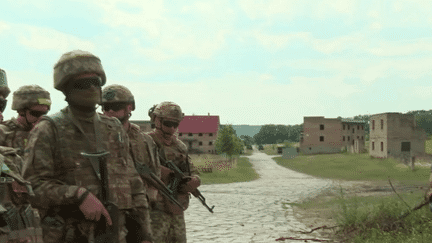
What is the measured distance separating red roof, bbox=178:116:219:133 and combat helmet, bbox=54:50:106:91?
193ft

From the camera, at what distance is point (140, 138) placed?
152 inches

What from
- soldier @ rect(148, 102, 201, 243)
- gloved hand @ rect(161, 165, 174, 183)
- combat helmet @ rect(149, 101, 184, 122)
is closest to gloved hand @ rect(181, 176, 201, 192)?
soldier @ rect(148, 102, 201, 243)

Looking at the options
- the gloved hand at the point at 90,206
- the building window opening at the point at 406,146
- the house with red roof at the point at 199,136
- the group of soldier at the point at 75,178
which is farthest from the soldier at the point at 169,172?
the house with red roof at the point at 199,136

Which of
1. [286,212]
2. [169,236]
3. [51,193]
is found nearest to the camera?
[51,193]

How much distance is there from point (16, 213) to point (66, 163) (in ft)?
1.38

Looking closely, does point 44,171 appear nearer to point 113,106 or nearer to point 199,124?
point 113,106

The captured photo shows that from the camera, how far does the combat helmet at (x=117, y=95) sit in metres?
3.91

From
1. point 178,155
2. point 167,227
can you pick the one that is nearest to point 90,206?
point 167,227

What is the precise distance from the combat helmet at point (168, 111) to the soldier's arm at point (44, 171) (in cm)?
233

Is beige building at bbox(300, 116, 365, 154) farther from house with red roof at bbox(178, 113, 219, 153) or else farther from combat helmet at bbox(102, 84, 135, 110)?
combat helmet at bbox(102, 84, 135, 110)

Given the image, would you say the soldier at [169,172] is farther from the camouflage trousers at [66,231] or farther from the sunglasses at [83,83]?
the sunglasses at [83,83]

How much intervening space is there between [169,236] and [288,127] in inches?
5254

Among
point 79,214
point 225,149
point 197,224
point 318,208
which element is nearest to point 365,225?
point 197,224

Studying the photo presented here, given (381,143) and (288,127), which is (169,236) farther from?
(288,127)
